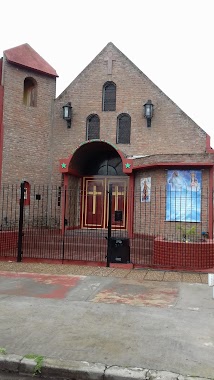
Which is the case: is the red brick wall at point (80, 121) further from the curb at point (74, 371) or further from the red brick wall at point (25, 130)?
the curb at point (74, 371)

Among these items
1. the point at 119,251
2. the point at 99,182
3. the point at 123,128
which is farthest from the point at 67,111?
the point at 119,251

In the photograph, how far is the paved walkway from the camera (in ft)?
30.1

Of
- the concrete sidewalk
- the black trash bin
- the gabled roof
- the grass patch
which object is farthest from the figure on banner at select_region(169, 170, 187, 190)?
the grass patch

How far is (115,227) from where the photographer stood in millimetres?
15258

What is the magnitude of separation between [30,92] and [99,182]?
5704mm

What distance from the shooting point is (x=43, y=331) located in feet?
17.0

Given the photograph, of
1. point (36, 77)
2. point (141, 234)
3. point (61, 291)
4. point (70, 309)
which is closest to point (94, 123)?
point (36, 77)

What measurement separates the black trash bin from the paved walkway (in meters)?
0.40

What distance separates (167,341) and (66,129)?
13682 mm

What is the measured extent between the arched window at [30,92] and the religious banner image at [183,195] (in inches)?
314

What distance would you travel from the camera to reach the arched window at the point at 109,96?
55.9ft

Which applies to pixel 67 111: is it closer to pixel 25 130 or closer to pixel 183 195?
pixel 25 130

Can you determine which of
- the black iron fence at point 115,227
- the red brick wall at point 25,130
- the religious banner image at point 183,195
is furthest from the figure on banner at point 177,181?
the red brick wall at point 25,130

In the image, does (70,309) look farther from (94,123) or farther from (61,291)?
(94,123)
